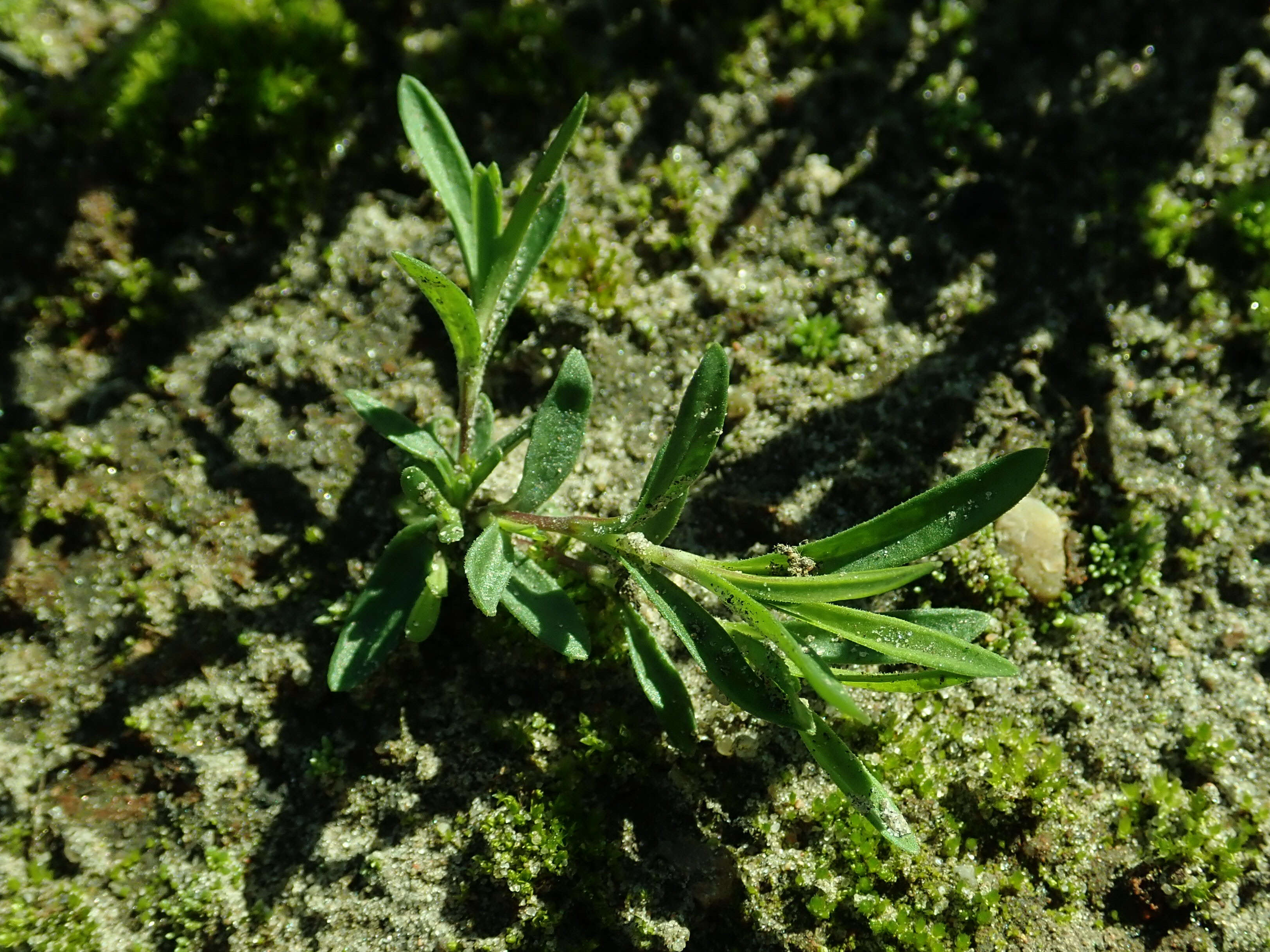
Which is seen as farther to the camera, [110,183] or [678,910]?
[110,183]

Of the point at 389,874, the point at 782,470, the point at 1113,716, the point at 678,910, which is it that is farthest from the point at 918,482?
the point at 389,874

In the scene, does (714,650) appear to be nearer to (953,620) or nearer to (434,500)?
(953,620)

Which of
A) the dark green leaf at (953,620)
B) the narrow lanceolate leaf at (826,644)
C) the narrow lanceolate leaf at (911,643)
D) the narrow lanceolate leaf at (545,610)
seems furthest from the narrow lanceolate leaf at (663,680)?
the dark green leaf at (953,620)

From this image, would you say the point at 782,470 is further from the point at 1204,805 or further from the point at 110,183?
the point at 110,183

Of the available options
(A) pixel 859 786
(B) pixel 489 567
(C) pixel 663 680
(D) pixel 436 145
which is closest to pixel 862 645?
(A) pixel 859 786

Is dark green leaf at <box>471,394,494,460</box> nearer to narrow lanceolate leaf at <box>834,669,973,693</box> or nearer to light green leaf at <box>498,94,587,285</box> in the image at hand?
light green leaf at <box>498,94,587,285</box>

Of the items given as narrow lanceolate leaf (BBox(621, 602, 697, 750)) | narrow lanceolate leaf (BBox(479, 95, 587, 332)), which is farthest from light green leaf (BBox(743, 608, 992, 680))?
narrow lanceolate leaf (BBox(479, 95, 587, 332))
